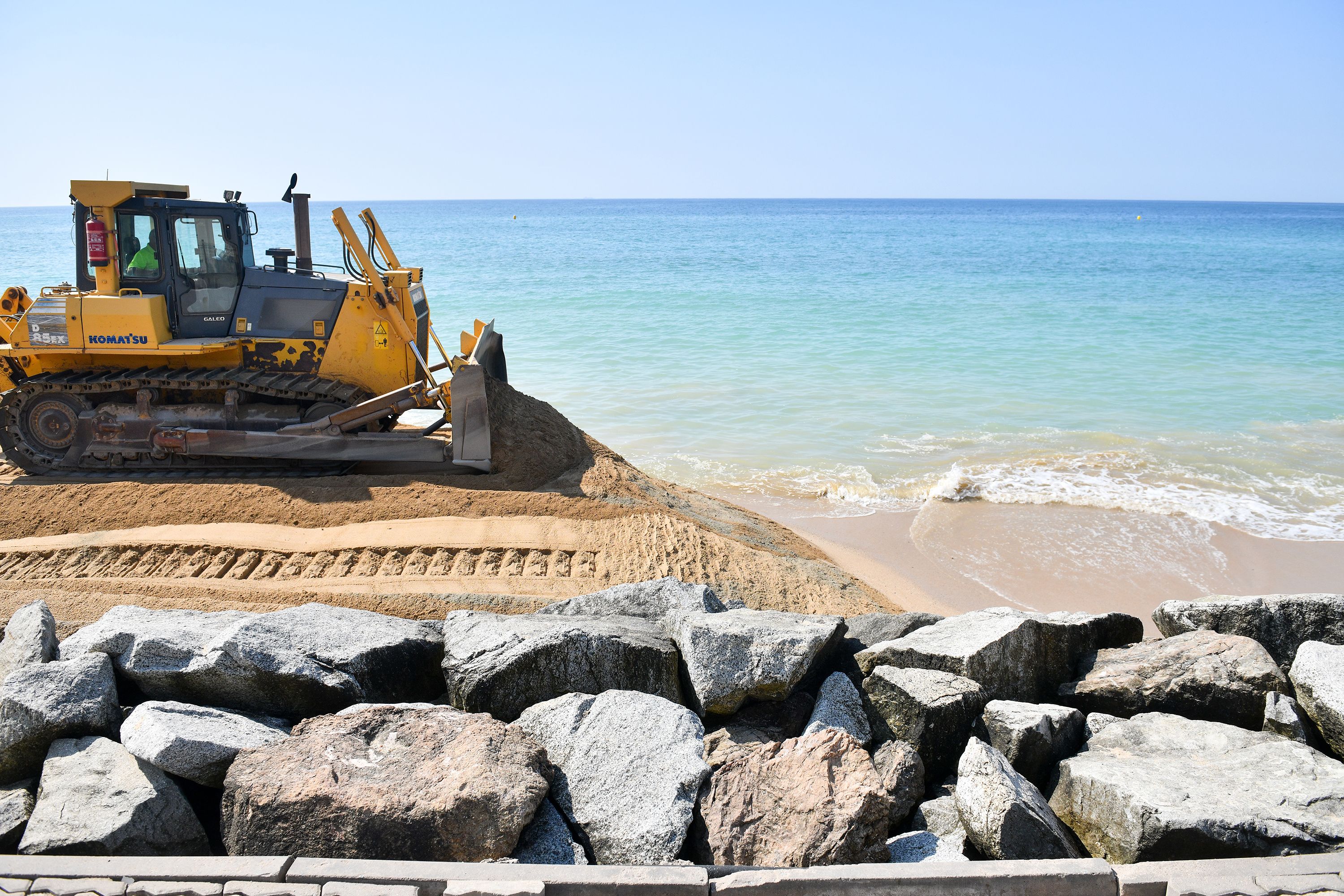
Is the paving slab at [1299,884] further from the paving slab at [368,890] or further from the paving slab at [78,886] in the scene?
the paving slab at [78,886]

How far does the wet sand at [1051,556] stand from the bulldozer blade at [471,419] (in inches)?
132

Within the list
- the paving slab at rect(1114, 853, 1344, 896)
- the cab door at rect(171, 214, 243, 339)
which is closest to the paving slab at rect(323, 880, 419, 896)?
the paving slab at rect(1114, 853, 1344, 896)

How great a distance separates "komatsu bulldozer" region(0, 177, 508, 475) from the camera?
353 inches

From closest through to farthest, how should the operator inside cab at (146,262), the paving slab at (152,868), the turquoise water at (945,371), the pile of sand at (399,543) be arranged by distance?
the paving slab at (152,868) < the pile of sand at (399,543) < the operator inside cab at (146,262) < the turquoise water at (945,371)

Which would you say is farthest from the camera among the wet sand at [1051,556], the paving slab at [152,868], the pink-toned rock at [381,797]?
the wet sand at [1051,556]

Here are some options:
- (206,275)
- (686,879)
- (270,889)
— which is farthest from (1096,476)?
(270,889)

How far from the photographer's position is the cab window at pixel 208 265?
9109 mm

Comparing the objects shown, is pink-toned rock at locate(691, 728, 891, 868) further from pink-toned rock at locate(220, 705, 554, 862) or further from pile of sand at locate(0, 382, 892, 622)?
pile of sand at locate(0, 382, 892, 622)

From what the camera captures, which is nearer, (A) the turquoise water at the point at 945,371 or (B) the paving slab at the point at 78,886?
(B) the paving slab at the point at 78,886

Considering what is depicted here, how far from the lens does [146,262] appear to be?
29.6 ft

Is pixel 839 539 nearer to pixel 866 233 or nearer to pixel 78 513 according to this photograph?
pixel 78 513

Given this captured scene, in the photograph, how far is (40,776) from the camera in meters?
3.52

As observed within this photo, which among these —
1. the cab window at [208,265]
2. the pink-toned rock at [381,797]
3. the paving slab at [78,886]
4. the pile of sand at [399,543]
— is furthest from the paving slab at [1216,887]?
the cab window at [208,265]

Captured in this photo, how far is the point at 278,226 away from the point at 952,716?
97582mm
